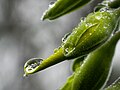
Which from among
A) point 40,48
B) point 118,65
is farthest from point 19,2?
point 118,65

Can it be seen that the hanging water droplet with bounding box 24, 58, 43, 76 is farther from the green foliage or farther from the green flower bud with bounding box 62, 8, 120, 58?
the green flower bud with bounding box 62, 8, 120, 58

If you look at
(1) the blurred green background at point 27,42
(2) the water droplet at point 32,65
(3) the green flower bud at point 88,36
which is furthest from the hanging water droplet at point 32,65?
(1) the blurred green background at point 27,42

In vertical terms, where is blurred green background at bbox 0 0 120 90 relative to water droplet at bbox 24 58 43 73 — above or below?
below

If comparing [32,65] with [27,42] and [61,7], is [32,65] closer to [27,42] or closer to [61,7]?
[61,7]

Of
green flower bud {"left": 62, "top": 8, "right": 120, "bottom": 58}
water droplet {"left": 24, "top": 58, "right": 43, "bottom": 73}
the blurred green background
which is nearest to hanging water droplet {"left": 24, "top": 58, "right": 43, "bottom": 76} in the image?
water droplet {"left": 24, "top": 58, "right": 43, "bottom": 73}

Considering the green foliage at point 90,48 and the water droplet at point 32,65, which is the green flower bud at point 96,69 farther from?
the water droplet at point 32,65

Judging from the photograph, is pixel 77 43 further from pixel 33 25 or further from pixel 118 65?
pixel 33 25
